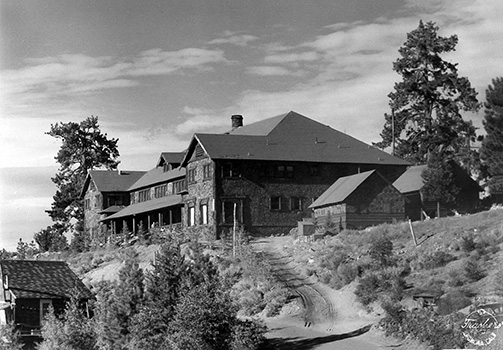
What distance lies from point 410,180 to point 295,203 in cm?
839

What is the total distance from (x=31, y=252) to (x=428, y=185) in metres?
38.8

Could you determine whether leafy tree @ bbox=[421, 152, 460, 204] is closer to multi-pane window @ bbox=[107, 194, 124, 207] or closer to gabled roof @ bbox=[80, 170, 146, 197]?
gabled roof @ bbox=[80, 170, 146, 197]

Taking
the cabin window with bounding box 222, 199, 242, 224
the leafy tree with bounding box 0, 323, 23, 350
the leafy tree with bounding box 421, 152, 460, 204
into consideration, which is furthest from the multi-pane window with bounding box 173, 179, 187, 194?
the leafy tree with bounding box 0, 323, 23, 350

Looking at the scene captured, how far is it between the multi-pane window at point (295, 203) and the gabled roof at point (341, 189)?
5.02 feet

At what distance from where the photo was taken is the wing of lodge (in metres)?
63.9

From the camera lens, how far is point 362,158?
2675 inches

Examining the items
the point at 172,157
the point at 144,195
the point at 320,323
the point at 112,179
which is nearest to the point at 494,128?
the point at 320,323

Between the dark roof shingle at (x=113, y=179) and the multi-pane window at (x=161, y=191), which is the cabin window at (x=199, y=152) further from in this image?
the dark roof shingle at (x=113, y=179)

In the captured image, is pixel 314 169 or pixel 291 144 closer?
pixel 314 169

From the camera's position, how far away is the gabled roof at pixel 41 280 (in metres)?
48.7

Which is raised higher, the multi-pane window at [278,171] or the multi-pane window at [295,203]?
the multi-pane window at [278,171]

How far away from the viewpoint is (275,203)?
65312 millimetres

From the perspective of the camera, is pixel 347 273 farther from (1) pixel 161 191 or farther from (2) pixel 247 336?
(1) pixel 161 191

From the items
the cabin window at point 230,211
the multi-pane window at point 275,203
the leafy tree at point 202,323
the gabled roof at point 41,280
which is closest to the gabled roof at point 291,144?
the multi-pane window at point 275,203
